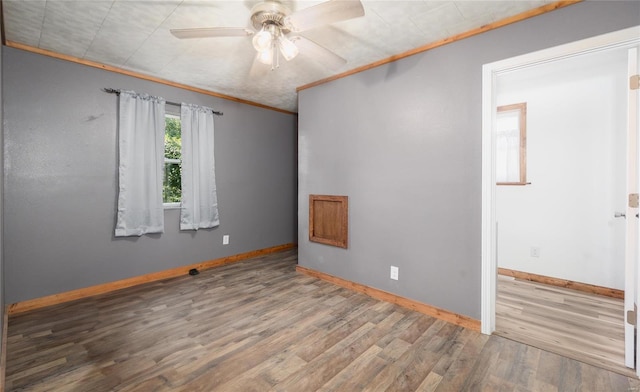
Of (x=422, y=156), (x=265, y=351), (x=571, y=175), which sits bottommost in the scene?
(x=265, y=351)

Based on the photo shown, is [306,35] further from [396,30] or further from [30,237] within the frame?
[30,237]

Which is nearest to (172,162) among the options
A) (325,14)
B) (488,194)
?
(325,14)

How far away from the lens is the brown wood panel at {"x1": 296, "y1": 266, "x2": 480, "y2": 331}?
7.64 feet

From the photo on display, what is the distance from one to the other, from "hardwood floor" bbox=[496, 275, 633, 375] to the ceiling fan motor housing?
2.93 metres

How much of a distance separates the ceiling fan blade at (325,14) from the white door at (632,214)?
1.79 metres

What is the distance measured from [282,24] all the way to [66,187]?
2.74 meters

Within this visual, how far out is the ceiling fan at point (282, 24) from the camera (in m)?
1.60

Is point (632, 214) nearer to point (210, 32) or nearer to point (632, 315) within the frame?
point (632, 315)

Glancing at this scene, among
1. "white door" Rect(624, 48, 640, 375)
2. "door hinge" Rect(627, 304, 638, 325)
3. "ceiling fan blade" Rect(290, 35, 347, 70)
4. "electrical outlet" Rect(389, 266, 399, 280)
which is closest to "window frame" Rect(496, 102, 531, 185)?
"white door" Rect(624, 48, 640, 375)

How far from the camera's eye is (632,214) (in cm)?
174

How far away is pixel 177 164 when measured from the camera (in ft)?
12.3

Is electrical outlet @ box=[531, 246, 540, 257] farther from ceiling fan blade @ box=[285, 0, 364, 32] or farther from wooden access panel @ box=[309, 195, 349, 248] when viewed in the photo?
ceiling fan blade @ box=[285, 0, 364, 32]

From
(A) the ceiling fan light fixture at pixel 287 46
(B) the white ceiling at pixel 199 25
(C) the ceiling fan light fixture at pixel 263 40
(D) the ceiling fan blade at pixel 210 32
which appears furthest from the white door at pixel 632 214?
(D) the ceiling fan blade at pixel 210 32

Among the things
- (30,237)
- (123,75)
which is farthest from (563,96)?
(30,237)
